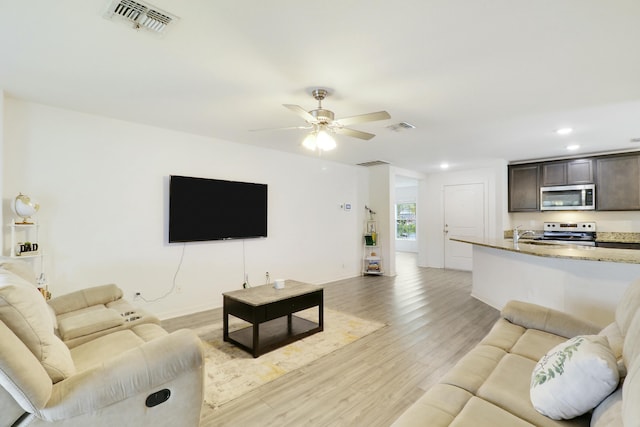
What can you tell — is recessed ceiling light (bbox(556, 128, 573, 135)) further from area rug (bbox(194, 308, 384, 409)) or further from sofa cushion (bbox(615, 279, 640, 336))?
area rug (bbox(194, 308, 384, 409))

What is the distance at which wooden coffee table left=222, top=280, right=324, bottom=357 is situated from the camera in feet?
9.63

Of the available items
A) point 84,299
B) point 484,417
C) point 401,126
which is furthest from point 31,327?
point 401,126

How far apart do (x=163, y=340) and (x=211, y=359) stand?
1385 millimetres

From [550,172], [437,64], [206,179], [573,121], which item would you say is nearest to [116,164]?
[206,179]

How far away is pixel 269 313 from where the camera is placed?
3.02 m

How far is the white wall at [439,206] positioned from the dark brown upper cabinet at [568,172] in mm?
927

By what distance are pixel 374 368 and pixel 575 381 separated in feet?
5.66

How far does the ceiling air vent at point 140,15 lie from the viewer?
1.68 m

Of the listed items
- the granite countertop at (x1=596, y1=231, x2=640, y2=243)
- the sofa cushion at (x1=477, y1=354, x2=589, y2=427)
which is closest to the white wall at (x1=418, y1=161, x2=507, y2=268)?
the granite countertop at (x1=596, y1=231, x2=640, y2=243)

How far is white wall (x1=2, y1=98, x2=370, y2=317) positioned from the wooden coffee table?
4.23 feet

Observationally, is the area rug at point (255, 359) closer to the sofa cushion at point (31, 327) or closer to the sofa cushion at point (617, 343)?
the sofa cushion at point (31, 327)

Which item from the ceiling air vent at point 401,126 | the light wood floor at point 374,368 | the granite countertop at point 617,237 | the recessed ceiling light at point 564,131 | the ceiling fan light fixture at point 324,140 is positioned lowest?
the light wood floor at point 374,368

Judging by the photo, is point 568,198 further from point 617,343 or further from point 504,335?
point 617,343

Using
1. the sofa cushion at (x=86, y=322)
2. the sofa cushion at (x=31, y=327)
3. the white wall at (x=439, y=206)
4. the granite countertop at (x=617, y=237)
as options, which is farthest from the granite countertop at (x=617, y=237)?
the sofa cushion at (x=31, y=327)
